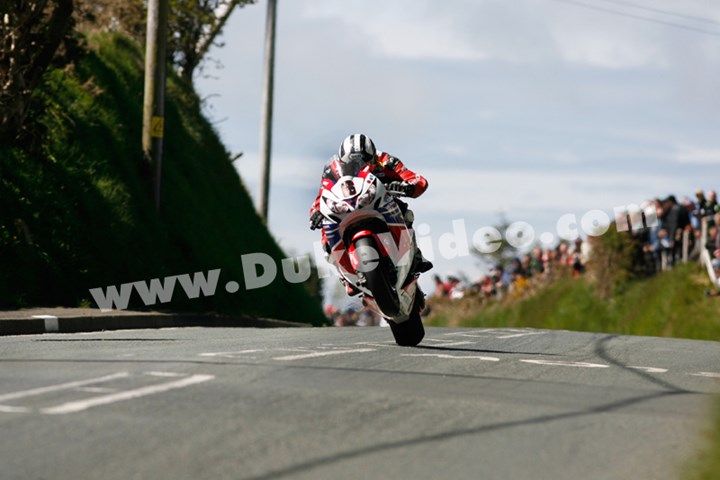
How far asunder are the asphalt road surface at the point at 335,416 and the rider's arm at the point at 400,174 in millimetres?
2096

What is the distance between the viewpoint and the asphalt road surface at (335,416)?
5.18m

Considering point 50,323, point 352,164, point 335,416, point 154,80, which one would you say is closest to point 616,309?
point 154,80

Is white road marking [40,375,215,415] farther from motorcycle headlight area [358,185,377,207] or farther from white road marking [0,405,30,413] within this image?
motorcycle headlight area [358,185,377,207]

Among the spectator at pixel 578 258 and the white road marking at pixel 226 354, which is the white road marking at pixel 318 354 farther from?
the spectator at pixel 578 258

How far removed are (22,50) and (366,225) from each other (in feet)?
33.8

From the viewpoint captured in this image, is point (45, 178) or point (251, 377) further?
point (45, 178)

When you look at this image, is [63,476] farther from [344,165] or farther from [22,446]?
[344,165]

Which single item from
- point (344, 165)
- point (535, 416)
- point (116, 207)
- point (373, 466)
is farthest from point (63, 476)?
point (116, 207)

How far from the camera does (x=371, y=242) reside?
10.9 metres

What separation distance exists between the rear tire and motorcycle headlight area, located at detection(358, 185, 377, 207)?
357mm

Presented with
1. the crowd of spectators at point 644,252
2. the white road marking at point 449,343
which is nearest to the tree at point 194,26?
the crowd of spectators at point 644,252

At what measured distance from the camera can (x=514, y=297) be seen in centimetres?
3616

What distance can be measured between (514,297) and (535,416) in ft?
97.6

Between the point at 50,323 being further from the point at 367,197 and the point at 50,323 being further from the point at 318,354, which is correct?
the point at 318,354
